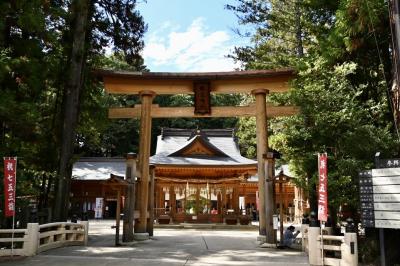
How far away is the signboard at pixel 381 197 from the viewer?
7320 millimetres

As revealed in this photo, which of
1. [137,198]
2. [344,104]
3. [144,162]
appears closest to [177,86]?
[144,162]

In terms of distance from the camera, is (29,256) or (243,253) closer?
(29,256)

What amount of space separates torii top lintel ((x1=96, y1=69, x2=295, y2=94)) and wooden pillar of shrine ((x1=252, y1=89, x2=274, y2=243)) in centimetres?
41

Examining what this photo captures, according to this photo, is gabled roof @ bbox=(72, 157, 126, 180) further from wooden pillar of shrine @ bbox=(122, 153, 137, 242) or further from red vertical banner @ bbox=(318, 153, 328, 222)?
red vertical banner @ bbox=(318, 153, 328, 222)

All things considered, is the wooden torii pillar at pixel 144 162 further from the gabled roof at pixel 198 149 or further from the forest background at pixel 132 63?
the gabled roof at pixel 198 149

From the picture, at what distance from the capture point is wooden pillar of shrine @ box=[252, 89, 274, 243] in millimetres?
11945

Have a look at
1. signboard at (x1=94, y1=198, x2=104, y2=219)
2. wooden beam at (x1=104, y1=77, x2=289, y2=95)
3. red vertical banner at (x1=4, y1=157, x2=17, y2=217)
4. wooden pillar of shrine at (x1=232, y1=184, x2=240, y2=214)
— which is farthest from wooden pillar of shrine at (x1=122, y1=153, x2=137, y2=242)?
signboard at (x1=94, y1=198, x2=104, y2=219)

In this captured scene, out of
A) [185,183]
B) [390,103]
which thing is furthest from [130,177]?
[185,183]

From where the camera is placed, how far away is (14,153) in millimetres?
10875

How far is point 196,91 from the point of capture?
538 inches

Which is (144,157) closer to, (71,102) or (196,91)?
(196,91)

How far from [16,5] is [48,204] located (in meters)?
6.86

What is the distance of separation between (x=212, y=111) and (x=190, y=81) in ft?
4.29

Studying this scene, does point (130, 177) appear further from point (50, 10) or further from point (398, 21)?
point (398, 21)
